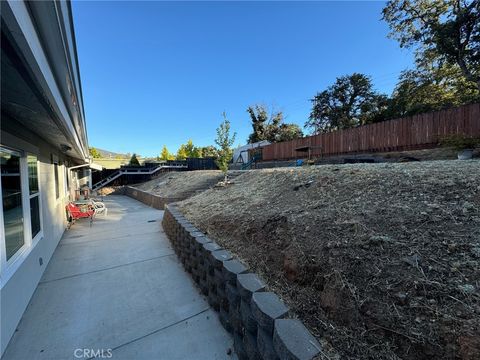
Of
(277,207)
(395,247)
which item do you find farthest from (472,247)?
(277,207)

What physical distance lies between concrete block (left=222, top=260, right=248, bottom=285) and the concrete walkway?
24.6 inches

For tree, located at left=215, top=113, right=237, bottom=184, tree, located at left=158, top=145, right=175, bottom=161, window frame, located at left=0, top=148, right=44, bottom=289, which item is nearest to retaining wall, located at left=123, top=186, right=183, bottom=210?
tree, located at left=215, top=113, right=237, bottom=184

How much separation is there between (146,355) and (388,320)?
2.18m

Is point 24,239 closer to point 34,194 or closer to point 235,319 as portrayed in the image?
point 34,194

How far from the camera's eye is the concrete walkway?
89.0 inches

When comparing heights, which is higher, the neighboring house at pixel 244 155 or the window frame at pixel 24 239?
the neighboring house at pixel 244 155

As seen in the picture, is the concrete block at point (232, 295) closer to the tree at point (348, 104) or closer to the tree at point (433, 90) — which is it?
the tree at point (433, 90)

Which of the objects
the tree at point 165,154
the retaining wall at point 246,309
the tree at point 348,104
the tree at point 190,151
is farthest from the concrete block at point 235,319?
the tree at point 165,154

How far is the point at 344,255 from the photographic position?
6.72 feet

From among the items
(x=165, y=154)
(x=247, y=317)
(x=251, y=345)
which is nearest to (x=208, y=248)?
(x=247, y=317)

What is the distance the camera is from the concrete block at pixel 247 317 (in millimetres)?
1903

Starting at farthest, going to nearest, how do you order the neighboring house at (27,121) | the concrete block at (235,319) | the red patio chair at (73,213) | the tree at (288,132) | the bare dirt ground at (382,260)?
the tree at (288,132), the red patio chair at (73,213), the concrete block at (235,319), the neighboring house at (27,121), the bare dirt ground at (382,260)

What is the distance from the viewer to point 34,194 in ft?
13.0

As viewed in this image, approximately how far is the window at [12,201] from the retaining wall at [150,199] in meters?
6.89
